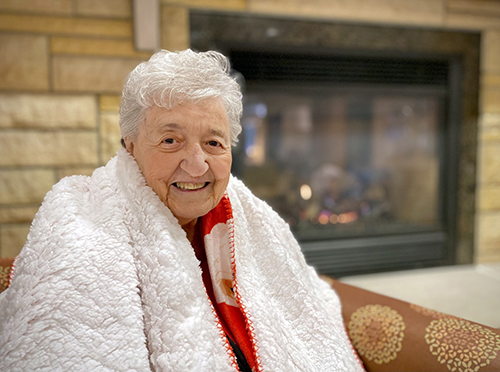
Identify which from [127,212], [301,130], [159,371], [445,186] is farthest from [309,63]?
[159,371]

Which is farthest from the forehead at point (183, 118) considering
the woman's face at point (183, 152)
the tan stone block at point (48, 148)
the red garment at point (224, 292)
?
the tan stone block at point (48, 148)

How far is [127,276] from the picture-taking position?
636mm

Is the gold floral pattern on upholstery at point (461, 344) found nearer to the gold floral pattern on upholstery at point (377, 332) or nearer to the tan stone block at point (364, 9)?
the gold floral pattern on upholstery at point (377, 332)

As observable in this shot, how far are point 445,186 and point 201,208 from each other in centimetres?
225

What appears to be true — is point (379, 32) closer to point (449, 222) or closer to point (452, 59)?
point (452, 59)

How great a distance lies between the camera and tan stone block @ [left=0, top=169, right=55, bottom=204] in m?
1.78

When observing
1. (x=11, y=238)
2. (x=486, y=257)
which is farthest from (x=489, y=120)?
(x=11, y=238)

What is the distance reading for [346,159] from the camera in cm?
260

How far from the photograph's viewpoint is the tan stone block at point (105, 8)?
180cm

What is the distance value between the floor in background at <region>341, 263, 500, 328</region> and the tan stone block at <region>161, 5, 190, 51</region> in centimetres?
161

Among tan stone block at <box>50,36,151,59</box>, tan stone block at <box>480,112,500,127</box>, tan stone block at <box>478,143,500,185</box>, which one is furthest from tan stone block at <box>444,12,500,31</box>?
tan stone block at <box>50,36,151,59</box>

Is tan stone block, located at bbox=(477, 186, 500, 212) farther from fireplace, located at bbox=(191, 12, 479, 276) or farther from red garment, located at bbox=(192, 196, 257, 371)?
red garment, located at bbox=(192, 196, 257, 371)

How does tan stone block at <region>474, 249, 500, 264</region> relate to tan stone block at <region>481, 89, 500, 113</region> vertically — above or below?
below

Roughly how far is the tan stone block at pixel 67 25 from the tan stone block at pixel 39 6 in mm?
25
